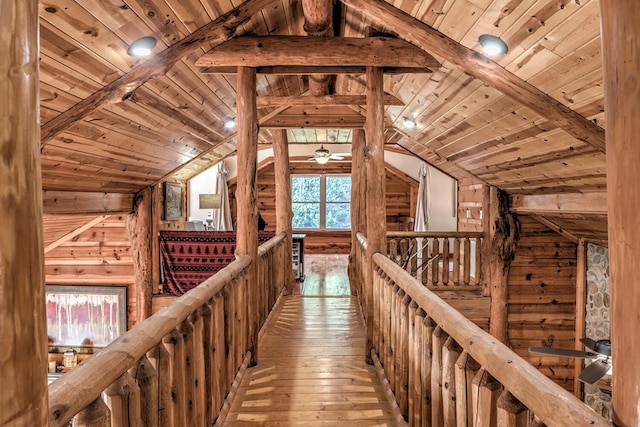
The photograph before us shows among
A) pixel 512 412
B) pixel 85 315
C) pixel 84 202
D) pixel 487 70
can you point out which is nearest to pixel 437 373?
pixel 512 412

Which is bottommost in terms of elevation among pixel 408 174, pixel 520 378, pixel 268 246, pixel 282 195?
pixel 520 378

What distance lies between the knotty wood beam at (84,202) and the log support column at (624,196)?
418 cm

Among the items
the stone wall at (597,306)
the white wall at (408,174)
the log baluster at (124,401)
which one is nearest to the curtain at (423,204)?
the white wall at (408,174)

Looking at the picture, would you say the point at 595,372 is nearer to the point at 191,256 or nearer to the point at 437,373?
the point at 437,373

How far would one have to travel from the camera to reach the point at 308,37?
3178 millimetres

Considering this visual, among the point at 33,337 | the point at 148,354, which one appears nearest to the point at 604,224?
the point at 148,354

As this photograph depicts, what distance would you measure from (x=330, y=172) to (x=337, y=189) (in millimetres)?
469

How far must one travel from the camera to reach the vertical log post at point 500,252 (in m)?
5.40

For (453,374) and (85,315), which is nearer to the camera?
(453,374)

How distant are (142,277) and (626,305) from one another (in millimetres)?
6106

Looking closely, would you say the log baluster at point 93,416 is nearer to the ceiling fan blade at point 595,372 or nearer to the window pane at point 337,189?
the ceiling fan blade at point 595,372

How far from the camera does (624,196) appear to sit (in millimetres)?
791

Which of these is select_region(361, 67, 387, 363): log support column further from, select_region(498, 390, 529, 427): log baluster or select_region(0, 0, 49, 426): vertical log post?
select_region(0, 0, 49, 426): vertical log post

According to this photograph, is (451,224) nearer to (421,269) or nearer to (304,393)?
(421,269)
